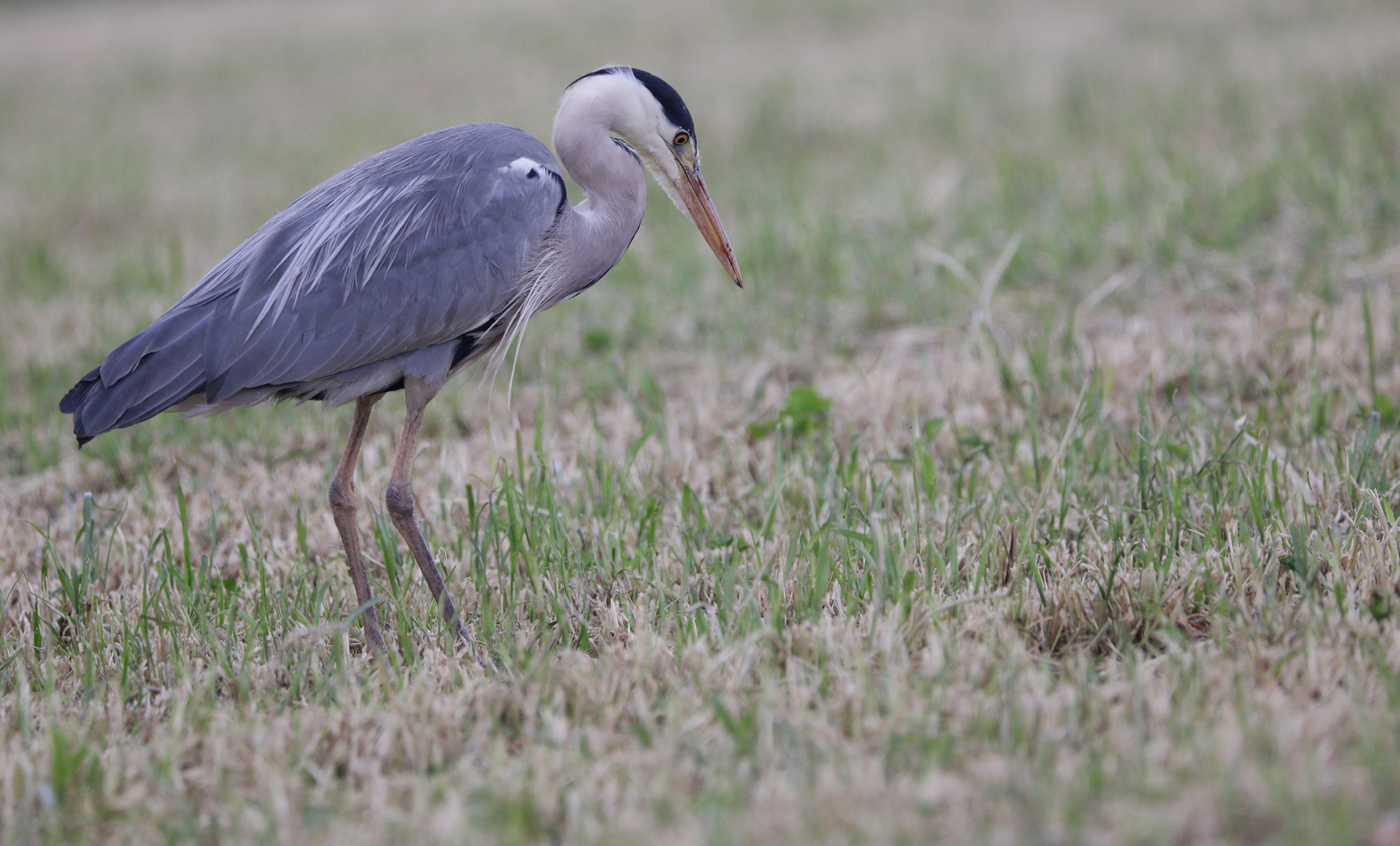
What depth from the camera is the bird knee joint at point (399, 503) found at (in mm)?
3248

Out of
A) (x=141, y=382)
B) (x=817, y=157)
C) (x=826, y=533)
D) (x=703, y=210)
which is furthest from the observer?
(x=817, y=157)

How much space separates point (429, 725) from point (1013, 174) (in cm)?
553

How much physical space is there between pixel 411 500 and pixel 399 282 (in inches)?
25.3

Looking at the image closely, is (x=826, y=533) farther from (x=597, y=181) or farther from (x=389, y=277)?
(x=389, y=277)

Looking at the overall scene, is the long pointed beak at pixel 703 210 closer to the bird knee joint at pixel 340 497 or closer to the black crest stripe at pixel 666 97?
the black crest stripe at pixel 666 97

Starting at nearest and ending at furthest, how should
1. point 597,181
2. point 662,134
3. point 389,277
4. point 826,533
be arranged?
point 826,533 → point 389,277 → point 597,181 → point 662,134

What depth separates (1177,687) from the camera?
2.34m

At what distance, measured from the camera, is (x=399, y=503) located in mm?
3256

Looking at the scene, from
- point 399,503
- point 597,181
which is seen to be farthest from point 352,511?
point 597,181

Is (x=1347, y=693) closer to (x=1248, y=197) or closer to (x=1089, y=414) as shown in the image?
(x=1089, y=414)

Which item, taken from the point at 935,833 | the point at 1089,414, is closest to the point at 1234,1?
the point at 1089,414

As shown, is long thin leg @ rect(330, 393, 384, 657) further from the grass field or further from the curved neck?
the curved neck

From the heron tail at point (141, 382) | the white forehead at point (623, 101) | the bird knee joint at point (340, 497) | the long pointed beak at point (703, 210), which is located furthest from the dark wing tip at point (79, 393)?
the long pointed beak at point (703, 210)

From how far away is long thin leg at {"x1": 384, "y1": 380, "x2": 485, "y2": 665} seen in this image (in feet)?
10.4
